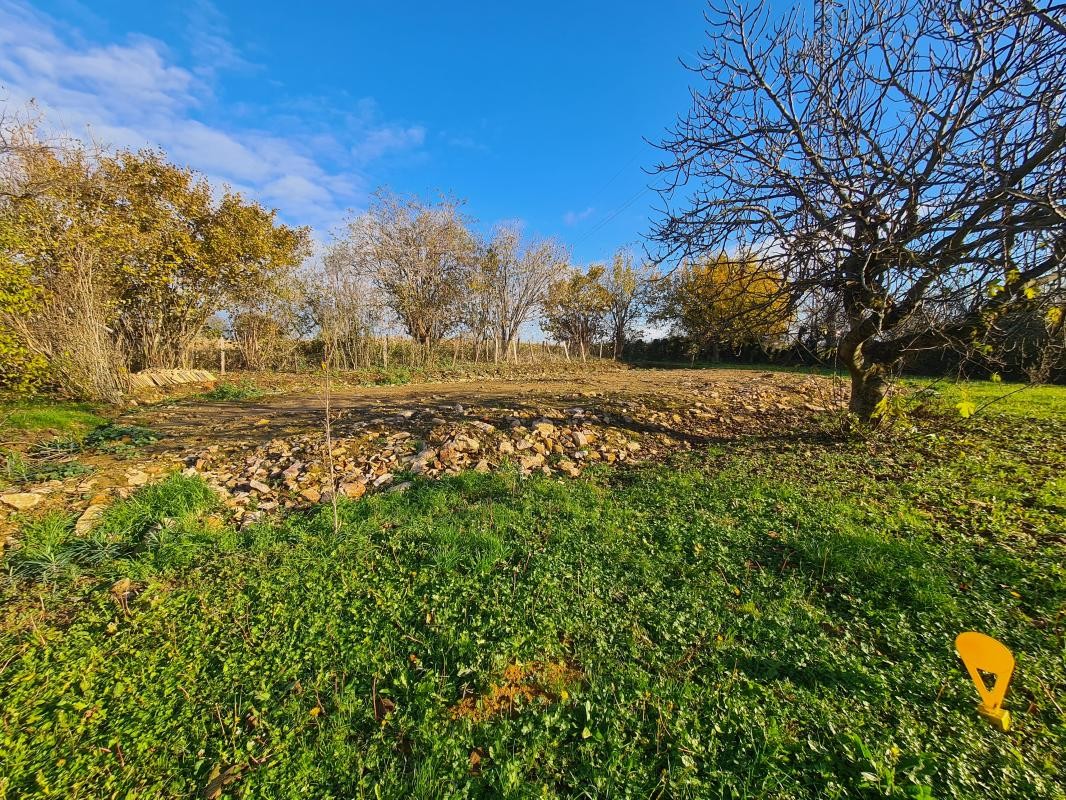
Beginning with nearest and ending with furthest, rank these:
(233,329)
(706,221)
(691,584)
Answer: (691,584) → (706,221) → (233,329)

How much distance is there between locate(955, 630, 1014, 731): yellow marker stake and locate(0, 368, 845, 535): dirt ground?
3.18m

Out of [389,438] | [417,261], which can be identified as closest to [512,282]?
[417,261]

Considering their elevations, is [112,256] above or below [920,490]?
above

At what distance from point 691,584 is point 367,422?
480cm

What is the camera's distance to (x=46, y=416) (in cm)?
523

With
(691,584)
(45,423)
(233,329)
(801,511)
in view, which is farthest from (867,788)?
(233,329)

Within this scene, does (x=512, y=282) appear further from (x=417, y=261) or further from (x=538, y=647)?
(x=538, y=647)

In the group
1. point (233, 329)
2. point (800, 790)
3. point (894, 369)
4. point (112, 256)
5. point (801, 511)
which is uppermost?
point (112, 256)

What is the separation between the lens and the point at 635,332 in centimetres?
2844

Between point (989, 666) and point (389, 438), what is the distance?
5.19m

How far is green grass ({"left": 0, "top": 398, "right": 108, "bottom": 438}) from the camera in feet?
16.0

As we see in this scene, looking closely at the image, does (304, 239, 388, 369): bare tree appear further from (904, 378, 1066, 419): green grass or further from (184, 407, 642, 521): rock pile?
(904, 378, 1066, 419): green grass

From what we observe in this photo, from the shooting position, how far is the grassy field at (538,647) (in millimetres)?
1538

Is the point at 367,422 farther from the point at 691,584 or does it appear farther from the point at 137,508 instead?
the point at 691,584
